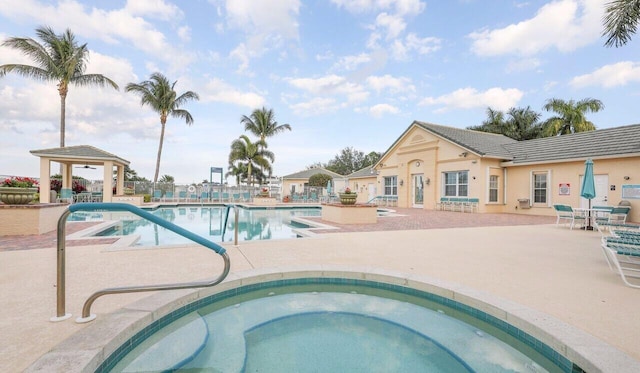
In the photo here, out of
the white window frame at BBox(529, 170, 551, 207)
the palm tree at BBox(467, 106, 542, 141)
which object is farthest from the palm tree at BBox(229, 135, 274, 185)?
the palm tree at BBox(467, 106, 542, 141)

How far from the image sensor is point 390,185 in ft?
76.3

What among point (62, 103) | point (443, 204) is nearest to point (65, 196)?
point (62, 103)

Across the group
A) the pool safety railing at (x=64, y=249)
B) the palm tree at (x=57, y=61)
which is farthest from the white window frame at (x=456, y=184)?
the palm tree at (x=57, y=61)

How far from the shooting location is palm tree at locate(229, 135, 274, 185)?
101 ft

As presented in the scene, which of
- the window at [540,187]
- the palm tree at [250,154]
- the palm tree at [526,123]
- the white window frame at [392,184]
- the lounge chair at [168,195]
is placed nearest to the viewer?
the window at [540,187]

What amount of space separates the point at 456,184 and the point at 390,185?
618 centimetres

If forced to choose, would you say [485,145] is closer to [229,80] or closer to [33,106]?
[229,80]

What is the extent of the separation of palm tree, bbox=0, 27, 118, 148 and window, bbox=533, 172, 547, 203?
2784cm

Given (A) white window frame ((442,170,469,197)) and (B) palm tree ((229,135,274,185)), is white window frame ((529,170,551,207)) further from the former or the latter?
(B) palm tree ((229,135,274,185))

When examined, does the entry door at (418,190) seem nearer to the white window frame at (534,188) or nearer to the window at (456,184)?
the window at (456,184)

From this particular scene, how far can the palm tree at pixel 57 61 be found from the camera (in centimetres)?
1714

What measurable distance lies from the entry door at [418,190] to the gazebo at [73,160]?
19.3m

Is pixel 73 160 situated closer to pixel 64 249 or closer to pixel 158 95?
pixel 158 95

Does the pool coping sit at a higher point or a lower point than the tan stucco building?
lower
